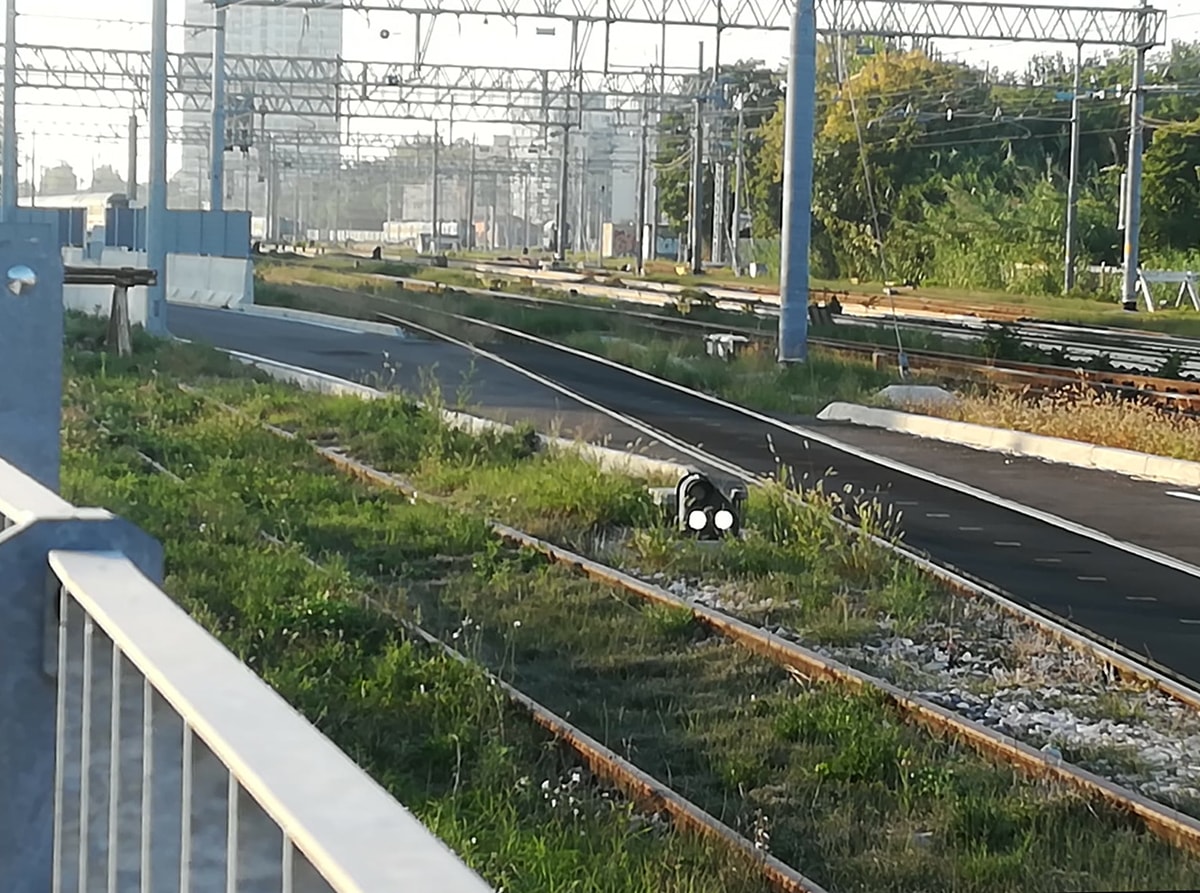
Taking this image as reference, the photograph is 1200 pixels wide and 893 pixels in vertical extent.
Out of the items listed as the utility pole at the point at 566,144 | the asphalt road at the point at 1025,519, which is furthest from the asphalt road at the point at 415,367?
the utility pole at the point at 566,144

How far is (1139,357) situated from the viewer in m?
33.4

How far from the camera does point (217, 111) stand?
43.6 metres

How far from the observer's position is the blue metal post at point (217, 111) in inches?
1622

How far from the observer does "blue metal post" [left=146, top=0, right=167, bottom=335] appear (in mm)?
30312

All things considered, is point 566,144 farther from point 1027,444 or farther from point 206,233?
point 1027,444

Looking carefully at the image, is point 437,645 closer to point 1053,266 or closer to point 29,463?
point 29,463

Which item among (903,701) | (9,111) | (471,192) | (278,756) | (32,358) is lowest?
(903,701)

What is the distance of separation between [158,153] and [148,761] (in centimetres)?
2873

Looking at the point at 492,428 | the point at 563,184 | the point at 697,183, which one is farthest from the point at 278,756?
the point at 563,184

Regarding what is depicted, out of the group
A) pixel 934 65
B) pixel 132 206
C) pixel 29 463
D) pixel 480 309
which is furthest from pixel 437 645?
pixel 934 65

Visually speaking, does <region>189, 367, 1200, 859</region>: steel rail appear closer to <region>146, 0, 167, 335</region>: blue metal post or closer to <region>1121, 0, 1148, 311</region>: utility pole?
<region>146, 0, 167, 335</region>: blue metal post

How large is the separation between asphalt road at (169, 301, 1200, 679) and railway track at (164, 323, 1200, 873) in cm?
65

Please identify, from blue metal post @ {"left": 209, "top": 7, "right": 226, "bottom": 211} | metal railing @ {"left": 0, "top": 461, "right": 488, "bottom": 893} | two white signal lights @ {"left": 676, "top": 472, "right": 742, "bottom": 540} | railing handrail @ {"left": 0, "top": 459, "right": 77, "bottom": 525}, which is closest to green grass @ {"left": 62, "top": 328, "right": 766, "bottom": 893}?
two white signal lights @ {"left": 676, "top": 472, "right": 742, "bottom": 540}

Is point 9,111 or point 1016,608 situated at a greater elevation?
point 9,111
